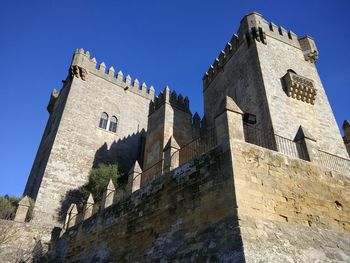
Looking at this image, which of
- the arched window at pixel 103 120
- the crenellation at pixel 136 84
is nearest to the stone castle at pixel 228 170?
the arched window at pixel 103 120

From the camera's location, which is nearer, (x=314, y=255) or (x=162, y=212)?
(x=314, y=255)

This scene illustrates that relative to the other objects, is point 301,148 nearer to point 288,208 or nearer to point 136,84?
point 288,208

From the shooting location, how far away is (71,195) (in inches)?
695

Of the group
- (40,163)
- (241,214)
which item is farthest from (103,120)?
(241,214)

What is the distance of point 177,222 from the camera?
747 centimetres

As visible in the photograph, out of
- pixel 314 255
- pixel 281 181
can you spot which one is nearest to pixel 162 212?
pixel 281 181

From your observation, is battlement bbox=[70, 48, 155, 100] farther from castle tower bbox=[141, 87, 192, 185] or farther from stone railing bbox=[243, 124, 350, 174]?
stone railing bbox=[243, 124, 350, 174]

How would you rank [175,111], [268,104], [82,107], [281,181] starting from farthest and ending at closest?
[82,107] → [175,111] → [268,104] → [281,181]

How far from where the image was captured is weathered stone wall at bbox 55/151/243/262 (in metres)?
6.22

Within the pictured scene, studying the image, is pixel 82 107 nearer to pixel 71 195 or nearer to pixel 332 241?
pixel 71 195

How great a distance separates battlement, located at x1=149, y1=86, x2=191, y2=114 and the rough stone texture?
9.78 metres

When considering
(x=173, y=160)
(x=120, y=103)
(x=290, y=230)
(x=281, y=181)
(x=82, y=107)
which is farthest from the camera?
(x=120, y=103)

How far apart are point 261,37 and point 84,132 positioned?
12.9 meters

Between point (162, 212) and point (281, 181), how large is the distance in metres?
3.20
